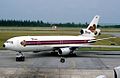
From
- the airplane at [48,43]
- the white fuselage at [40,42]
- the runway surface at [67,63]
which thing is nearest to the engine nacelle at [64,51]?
the airplane at [48,43]

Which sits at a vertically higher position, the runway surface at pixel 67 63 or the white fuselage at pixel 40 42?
the white fuselage at pixel 40 42

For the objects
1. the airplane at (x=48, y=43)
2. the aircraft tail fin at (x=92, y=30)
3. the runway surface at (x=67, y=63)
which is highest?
the aircraft tail fin at (x=92, y=30)

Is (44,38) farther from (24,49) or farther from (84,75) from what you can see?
(84,75)

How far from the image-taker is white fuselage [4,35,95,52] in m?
37.9

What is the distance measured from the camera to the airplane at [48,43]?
124 ft

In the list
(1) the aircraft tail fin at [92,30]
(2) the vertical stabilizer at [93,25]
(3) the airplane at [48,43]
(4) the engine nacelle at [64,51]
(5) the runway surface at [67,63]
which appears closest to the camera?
(5) the runway surface at [67,63]

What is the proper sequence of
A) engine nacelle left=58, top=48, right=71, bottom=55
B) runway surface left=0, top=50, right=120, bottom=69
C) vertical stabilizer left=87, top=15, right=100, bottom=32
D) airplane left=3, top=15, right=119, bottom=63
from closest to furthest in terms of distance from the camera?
runway surface left=0, top=50, right=120, bottom=69, airplane left=3, top=15, right=119, bottom=63, engine nacelle left=58, top=48, right=71, bottom=55, vertical stabilizer left=87, top=15, right=100, bottom=32

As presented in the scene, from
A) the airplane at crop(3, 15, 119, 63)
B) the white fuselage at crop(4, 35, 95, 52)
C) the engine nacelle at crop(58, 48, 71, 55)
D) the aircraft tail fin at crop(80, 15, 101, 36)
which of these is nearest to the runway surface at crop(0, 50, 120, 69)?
the engine nacelle at crop(58, 48, 71, 55)

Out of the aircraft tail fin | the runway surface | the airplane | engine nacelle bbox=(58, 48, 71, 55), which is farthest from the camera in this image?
the aircraft tail fin

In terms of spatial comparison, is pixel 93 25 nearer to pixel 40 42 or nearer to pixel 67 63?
pixel 40 42

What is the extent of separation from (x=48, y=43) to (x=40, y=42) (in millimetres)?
1418

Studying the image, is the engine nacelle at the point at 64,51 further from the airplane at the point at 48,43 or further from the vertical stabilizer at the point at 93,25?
the vertical stabilizer at the point at 93,25

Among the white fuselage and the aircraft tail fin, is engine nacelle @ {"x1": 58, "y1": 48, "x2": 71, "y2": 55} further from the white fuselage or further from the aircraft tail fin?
the aircraft tail fin

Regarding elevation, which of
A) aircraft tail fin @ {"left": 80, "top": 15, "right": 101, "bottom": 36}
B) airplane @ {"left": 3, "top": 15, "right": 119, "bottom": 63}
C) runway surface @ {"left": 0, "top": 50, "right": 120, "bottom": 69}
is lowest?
runway surface @ {"left": 0, "top": 50, "right": 120, "bottom": 69}
